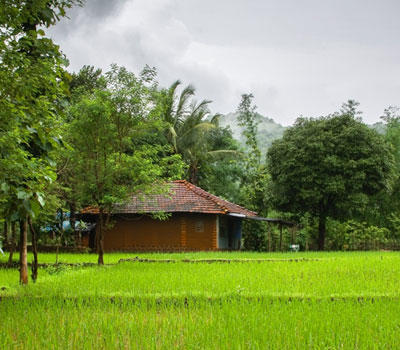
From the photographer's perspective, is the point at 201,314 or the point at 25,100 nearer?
the point at 25,100

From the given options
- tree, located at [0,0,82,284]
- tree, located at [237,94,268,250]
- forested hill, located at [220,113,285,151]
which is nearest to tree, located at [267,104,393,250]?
tree, located at [237,94,268,250]

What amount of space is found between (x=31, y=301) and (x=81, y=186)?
7.39 meters

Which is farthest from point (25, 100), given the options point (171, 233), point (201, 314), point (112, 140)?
point (171, 233)

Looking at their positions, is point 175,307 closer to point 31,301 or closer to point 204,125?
point 31,301

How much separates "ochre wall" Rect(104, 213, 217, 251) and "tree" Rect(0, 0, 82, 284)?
18750 mm

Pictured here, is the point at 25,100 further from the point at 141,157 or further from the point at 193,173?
the point at 193,173

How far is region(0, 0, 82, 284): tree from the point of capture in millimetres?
4090

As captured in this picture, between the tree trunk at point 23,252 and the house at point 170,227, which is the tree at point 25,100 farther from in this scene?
the house at point 170,227

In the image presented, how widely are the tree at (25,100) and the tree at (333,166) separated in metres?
19.8

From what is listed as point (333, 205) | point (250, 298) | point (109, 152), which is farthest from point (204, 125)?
point (250, 298)

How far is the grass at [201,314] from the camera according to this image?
490 cm

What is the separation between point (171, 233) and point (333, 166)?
28.2 ft

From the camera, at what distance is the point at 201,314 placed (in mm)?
6391

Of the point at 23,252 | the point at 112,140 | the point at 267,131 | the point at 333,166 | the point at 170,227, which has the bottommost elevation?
the point at 23,252
